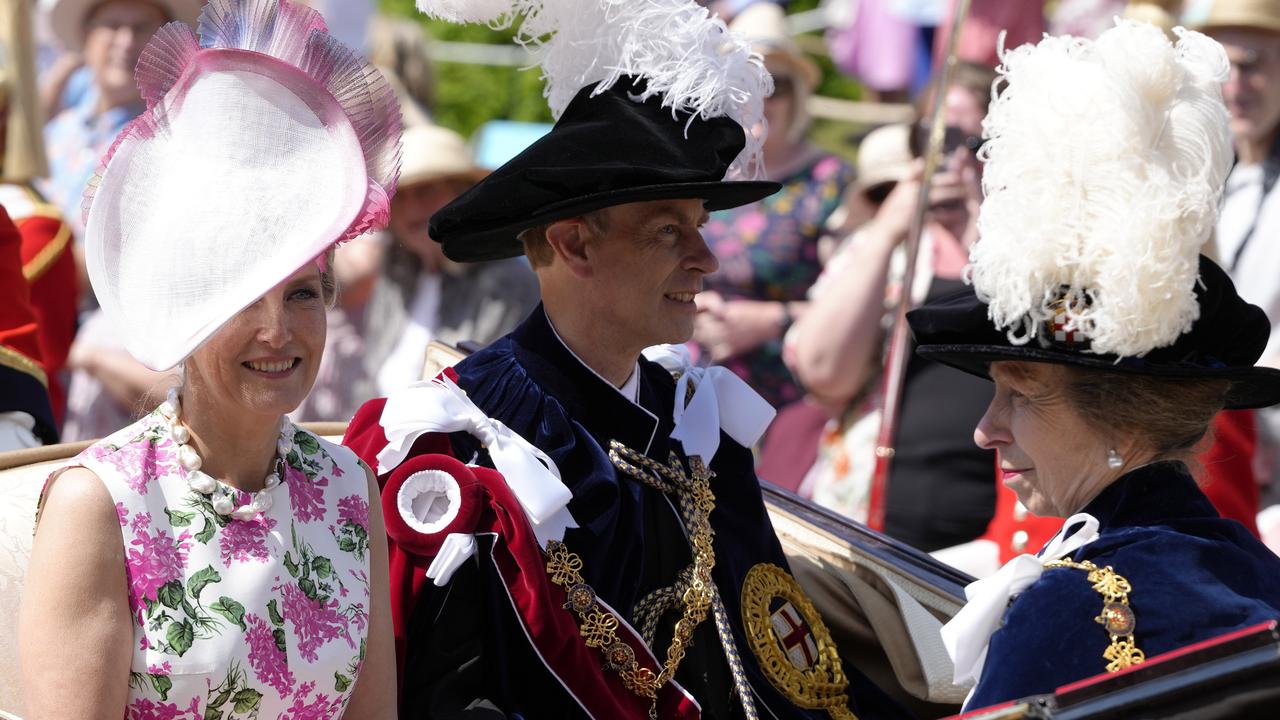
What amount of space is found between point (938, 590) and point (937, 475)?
1316 millimetres

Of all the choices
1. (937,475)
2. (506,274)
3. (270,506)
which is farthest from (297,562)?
(506,274)

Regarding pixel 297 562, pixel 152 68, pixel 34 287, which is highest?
pixel 152 68

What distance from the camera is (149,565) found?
2201mm

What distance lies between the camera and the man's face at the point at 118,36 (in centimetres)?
537

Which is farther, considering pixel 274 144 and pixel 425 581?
pixel 425 581

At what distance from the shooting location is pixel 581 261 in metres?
2.90

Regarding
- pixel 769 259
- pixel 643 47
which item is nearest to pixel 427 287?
pixel 769 259

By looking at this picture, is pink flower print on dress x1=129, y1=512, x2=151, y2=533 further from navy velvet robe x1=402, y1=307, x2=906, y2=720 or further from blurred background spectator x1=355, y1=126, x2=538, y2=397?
blurred background spectator x1=355, y1=126, x2=538, y2=397

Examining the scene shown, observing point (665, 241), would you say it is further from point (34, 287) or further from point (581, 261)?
point (34, 287)

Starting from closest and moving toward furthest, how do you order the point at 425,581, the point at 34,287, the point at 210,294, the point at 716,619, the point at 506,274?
1. the point at 210,294
2. the point at 425,581
3. the point at 716,619
4. the point at 34,287
5. the point at 506,274

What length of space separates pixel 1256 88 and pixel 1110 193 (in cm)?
289

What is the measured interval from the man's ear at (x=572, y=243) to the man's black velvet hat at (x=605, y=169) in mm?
59

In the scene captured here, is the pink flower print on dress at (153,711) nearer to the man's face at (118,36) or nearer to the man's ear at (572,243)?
the man's ear at (572,243)

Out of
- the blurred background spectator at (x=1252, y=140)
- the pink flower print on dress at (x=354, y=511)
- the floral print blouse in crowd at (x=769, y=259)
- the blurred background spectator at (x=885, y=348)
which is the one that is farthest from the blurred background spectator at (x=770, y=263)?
the pink flower print on dress at (x=354, y=511)
